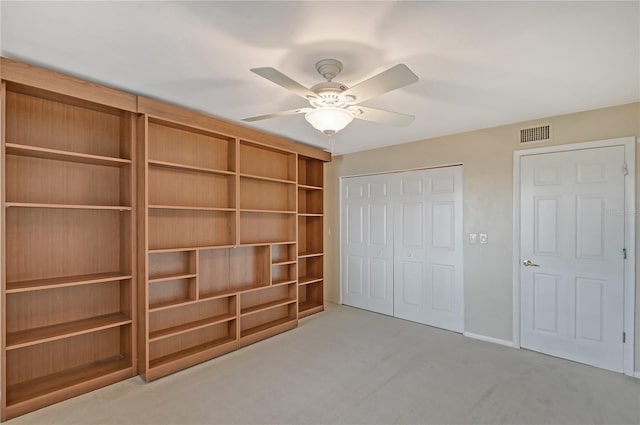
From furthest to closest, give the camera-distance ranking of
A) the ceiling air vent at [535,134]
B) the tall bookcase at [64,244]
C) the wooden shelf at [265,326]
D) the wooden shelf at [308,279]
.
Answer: the wooden shelf at [308,279] < the wooden shelf at [265,326] < the ceiling air vent at [535,134] < the tall bookcase at [64,244]

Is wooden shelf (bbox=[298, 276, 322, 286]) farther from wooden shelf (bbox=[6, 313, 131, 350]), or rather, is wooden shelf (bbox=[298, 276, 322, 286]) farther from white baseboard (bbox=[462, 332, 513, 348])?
wooden shelf (bbox=[6, 313, 131, 350])

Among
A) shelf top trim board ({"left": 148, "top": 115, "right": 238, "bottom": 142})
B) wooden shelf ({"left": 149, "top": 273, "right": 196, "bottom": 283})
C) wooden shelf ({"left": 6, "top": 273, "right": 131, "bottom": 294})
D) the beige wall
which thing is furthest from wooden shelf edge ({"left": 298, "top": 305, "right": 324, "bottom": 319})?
shelf top trim board ({"left": 148, "top": 115, "right": 238, "bottom": 142})

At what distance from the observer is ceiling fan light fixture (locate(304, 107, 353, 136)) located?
80.7 inches

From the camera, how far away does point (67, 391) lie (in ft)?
7.63

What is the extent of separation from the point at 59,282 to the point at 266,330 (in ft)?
6.78

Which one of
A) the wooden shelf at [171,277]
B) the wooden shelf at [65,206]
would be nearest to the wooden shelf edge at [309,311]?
the wooden shelf at [171,277]

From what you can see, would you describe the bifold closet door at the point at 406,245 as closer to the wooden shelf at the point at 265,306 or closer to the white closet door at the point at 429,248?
the white closet door at the point at 429,248

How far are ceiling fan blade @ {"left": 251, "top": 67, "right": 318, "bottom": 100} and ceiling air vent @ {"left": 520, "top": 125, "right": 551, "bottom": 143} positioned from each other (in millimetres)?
2614

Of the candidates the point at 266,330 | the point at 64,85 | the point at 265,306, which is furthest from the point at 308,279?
the point at 64,85

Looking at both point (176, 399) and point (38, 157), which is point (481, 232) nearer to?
point (176, 399)

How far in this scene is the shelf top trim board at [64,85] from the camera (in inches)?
80.0

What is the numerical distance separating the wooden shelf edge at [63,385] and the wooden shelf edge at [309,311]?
2.16 m

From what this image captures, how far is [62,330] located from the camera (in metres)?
2.35

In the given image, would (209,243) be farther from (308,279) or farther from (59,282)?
(308,279)
